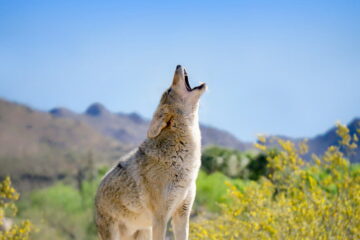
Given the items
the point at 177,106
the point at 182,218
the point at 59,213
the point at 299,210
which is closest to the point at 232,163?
the point at 59,213

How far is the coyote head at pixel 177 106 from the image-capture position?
14.9 feet

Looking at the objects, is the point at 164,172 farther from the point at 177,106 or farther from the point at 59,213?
the point at 59,213

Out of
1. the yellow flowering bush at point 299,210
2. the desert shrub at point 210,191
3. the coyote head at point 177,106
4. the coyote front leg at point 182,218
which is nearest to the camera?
the coyote head at point 177,106

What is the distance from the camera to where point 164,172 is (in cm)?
461

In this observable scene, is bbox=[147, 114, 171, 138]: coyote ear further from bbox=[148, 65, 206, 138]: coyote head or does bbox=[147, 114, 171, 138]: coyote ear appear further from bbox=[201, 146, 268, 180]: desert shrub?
bbox=[201, 146, 268, 180]: desert shrub

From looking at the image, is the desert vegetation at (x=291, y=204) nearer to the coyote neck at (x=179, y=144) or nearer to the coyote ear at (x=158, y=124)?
the coyote neck at (x=179, y=144)

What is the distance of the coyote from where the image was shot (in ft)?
14.9

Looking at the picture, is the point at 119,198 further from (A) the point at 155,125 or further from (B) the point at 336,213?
(B) the point at 336,213

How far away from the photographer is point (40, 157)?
64.3 ft

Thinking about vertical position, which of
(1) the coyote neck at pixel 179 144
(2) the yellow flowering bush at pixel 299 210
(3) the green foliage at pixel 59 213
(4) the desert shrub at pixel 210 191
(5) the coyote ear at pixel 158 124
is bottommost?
(3) the green foliage at pixel 59 213

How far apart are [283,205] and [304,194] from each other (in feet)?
1.30

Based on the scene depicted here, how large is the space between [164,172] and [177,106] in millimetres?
648

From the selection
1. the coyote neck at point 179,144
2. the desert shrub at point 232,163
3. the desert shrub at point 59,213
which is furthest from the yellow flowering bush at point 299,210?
the desert shrub at point 59,213

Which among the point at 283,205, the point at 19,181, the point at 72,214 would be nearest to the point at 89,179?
the point at 72,214
